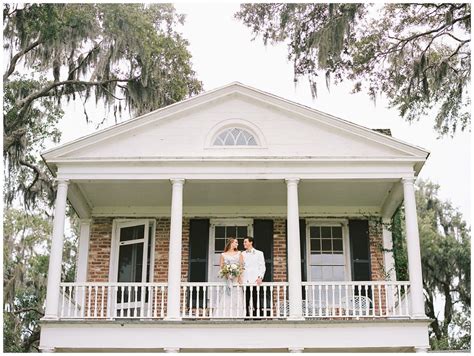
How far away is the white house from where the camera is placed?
36.6ft

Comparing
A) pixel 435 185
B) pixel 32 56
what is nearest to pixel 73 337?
pixel 32 56

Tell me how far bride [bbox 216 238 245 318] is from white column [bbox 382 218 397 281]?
132 inches

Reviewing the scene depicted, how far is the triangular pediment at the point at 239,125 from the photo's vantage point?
12.2 metres

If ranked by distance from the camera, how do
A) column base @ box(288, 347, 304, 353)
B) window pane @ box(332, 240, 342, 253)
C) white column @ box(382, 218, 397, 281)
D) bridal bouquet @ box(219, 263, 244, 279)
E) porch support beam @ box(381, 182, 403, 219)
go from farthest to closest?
1. window pane @ box(332, 240, 342, 253)
2. white column @ box(382, 218, 397, 281)
3. porch support beam @ box(381, 182, 403, 219)
4. bridal bouquet @ box(219, 263, 244, 279)
5. column base @ box(288, 347, 304, 353)

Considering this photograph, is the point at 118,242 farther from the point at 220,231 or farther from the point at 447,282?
the point at 447,282

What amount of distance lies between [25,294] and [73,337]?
14.1 m

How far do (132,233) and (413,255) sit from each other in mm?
5709

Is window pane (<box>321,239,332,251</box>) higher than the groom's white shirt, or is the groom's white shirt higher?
window pane (<box>321,239,332,251</box>)

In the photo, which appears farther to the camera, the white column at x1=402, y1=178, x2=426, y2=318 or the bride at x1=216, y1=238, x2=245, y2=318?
the bride at x1=216, y1=238, x2=245, y2=318

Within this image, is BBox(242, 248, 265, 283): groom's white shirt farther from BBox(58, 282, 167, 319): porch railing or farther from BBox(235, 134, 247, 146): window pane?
BBox(235, 134, 247, 146): window pane

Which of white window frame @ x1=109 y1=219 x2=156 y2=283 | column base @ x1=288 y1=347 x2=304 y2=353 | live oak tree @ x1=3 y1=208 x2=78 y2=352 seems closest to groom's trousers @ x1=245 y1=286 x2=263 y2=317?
column base @ x1=288 y1=347 x2=304 y2=353

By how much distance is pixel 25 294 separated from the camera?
2441 cm

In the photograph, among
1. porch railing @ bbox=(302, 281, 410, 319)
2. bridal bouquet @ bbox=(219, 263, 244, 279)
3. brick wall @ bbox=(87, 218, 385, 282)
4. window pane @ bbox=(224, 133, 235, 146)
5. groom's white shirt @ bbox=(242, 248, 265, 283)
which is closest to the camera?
porch railing @ bbox=(302, 281, 410, 319)

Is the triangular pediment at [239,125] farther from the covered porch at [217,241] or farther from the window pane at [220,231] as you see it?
the window pane at [220,231]
